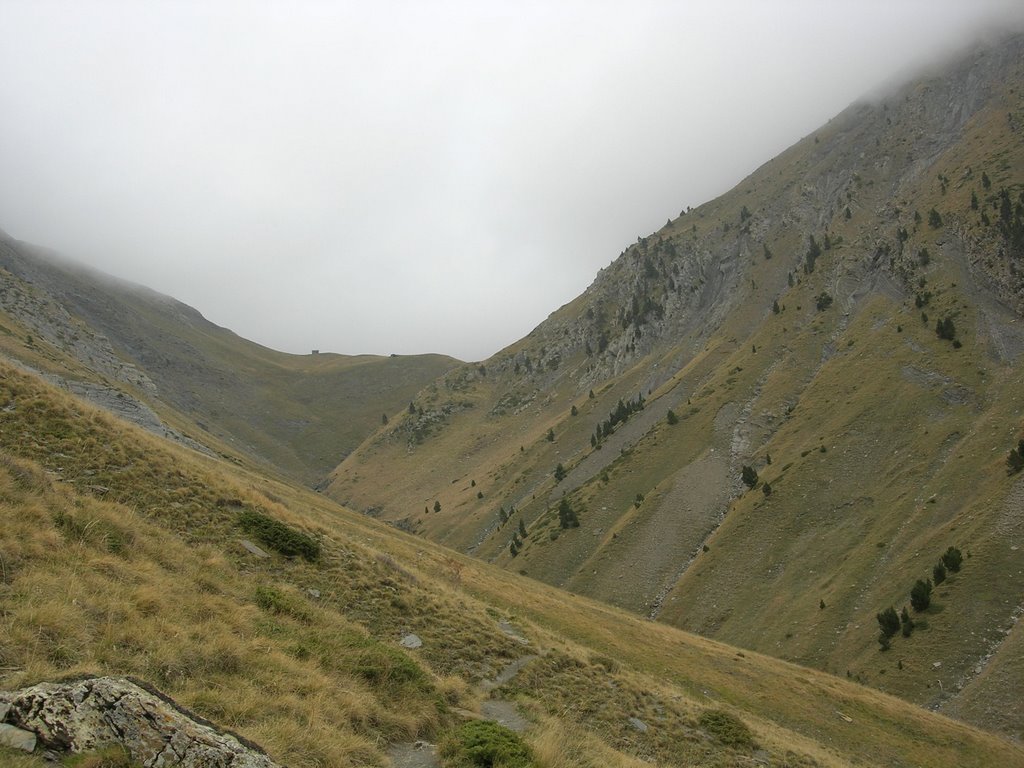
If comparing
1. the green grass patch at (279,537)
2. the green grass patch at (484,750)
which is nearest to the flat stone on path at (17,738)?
the green grass patch at (484,750)

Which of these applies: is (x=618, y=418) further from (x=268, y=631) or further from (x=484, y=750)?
(x=484, y=750)

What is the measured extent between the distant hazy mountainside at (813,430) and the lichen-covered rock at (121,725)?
42.4m

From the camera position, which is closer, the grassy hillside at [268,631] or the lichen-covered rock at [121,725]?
the lichen-covered rock at [121,725]

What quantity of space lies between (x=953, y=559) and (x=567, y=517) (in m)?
49.1

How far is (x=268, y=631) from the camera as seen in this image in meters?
12.2

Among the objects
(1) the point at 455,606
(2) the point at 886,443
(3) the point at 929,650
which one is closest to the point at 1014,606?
(3) the point at 929,650

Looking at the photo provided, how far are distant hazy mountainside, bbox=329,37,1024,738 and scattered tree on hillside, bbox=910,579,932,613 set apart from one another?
28.8 inches

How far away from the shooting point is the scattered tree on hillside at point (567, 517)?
3258 inches

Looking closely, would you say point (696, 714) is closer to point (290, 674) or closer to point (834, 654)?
point (290, 674)

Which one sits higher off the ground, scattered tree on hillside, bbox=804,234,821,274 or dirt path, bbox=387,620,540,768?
scattered tree on hillside, bbox=804,234,821,274

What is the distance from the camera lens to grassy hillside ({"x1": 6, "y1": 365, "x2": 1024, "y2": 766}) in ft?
30.0

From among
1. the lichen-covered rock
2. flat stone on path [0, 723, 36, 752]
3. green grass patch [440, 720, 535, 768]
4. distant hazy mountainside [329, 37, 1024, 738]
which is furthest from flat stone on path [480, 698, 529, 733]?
distant hazy mountainside [329, 37, 1024, 738]

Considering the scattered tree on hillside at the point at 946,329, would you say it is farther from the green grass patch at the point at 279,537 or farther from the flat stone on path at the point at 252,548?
the flat stone on path at the point at 252,548

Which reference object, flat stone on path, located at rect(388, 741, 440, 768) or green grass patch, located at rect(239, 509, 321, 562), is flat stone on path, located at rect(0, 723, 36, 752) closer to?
flat stone on path, located at rect(388, 741, 440, 768)
